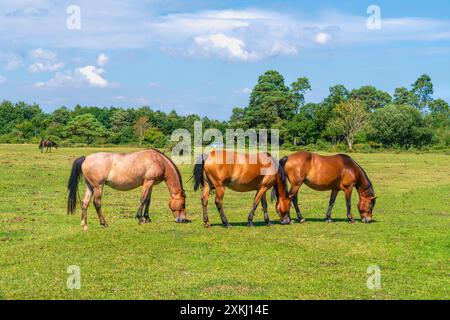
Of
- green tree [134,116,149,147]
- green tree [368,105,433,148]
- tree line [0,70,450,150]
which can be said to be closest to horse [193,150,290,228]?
tree line [0,70,450,150]

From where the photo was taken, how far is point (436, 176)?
35.4m

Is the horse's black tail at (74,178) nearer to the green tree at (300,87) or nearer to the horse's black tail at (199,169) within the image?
the horse's black tail at (199,169)

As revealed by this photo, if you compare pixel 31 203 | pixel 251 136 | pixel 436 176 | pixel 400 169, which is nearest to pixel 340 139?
pixel 251 136

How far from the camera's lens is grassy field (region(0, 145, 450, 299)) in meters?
8.54

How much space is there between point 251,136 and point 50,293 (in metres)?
79.1

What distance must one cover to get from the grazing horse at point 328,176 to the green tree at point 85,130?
2931 inches

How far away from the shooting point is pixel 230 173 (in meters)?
14.1

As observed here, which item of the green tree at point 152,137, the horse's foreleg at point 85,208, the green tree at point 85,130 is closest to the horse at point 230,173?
the horse's foreleg at point 85,208

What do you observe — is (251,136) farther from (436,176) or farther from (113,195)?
(113,195)

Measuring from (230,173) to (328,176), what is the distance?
315 cm

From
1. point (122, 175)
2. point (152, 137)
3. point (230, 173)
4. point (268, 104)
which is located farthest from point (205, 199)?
point (268, 104)

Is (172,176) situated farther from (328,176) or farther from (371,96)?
(371,96)

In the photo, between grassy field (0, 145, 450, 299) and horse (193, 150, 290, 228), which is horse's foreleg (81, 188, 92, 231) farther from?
horse (193, 150, 290, 228)

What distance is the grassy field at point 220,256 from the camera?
854cm
